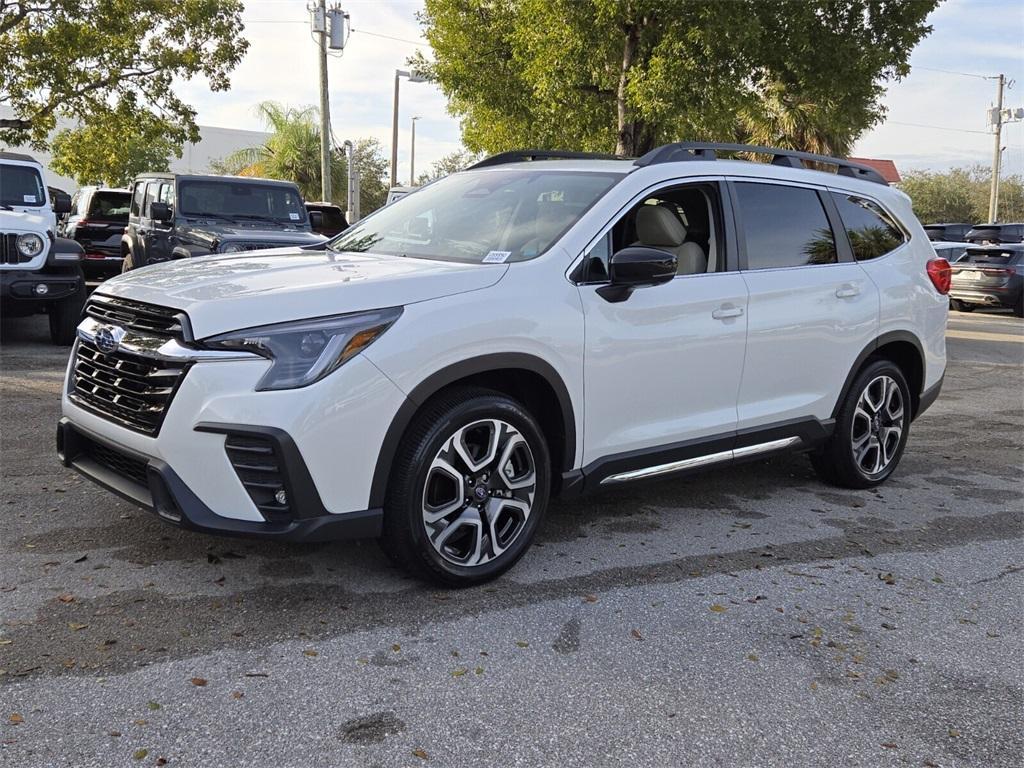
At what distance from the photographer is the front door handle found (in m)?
4.63

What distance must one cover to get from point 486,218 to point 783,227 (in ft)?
5.49

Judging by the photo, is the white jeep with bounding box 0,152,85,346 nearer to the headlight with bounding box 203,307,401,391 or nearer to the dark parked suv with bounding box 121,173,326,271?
the dark parked suv with bounding box 121,173,326,271

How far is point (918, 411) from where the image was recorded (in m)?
6.13

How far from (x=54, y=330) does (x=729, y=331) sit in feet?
26.2

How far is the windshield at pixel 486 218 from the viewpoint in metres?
4.32

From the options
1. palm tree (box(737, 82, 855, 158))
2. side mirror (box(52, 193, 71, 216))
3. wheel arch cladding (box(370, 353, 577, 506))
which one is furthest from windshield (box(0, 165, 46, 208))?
palm tree (box(737, 82, 855, 158))

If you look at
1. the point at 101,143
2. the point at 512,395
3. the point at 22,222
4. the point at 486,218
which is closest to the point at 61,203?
the point at 22,222

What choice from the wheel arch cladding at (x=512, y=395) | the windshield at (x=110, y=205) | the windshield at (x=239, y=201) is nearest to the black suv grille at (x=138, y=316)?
the wheel arch cladding at (x=512, y=395)

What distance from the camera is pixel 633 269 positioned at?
4066 millimetres

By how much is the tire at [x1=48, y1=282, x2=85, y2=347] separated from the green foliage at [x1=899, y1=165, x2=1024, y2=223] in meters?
60.6

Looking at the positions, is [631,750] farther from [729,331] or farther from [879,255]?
[879,255]

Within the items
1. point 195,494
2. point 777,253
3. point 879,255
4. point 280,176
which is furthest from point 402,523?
point 280,176

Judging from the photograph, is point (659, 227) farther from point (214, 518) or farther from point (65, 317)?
point (65, 317)

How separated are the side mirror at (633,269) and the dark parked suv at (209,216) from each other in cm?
725
